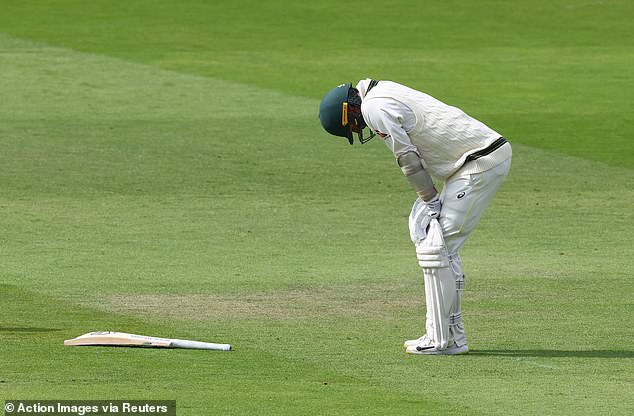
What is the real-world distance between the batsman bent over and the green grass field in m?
0.31

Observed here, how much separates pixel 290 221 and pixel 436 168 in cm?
560

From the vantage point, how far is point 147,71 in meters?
26.2

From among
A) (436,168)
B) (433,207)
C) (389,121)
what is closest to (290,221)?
(436,168)

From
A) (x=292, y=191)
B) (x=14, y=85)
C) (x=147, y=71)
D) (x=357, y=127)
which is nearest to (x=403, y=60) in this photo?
(x=147, y=71)

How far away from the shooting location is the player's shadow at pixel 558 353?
9.16 m

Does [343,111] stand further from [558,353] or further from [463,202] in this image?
[558,353]

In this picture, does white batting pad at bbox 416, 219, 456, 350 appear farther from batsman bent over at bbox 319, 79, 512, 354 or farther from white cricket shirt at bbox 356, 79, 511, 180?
white cricket shirt at bbox 356, 79, 511, 180

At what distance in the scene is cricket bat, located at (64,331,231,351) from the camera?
9.20m

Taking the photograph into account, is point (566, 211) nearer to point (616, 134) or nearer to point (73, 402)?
point (616, 134)

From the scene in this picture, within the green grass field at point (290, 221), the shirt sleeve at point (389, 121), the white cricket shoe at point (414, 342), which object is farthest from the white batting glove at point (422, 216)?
the green grass field at point (290, 221)

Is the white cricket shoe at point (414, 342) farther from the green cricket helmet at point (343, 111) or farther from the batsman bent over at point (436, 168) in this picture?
the green cricket helmet at point (343, 111)

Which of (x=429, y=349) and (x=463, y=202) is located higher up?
(x=463, y=202)

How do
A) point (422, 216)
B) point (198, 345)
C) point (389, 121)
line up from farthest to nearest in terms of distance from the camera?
point (422, 216)
point (198, 345)
point (389, 121)

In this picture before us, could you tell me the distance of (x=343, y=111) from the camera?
926 centimetres
